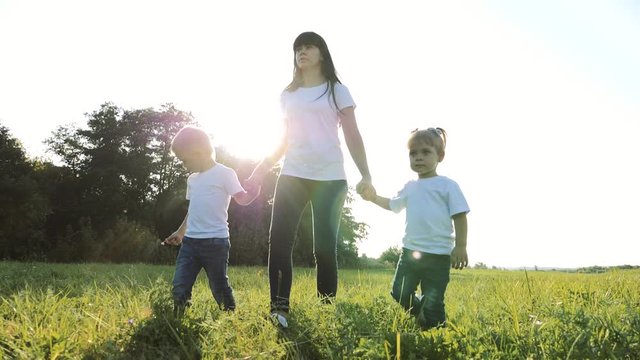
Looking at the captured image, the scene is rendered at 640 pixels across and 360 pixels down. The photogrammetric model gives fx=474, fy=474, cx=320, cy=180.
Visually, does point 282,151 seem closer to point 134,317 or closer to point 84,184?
point 134,317

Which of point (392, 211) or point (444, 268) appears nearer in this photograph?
point (444, 268)

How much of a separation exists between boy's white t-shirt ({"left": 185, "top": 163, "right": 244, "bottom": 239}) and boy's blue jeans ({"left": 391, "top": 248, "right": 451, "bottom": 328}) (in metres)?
1.68

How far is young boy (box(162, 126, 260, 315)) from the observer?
4.28m

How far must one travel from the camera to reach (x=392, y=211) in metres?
4.20

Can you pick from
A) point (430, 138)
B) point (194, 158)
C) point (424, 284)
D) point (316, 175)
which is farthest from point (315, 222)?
point (194, 158)

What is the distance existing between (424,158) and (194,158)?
2.19m

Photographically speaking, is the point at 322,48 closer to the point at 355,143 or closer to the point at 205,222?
the point at 355,143

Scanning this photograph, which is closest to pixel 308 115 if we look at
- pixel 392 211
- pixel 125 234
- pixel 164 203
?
pixel 392 211

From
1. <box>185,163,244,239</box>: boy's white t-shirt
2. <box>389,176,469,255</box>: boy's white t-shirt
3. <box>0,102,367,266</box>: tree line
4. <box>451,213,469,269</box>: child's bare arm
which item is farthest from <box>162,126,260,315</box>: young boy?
<box>0,102,367,266</box>: tree line

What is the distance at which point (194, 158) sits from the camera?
4.60 meters

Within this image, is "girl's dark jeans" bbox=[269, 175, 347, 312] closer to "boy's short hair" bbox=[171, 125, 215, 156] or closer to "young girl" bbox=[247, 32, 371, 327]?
"young girl" bbox=[247, 32, 371, 327]

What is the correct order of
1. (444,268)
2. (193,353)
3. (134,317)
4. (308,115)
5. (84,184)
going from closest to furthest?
1. (193,353)
2. (134,317)
3. (444,268)
4. (308,115)
5. (84,184)

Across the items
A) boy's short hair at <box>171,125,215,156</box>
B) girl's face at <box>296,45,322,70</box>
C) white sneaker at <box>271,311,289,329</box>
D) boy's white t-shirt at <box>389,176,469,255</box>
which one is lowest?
white sneaker at <box>271,311,289,329</box>

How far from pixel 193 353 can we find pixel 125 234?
24856mm
